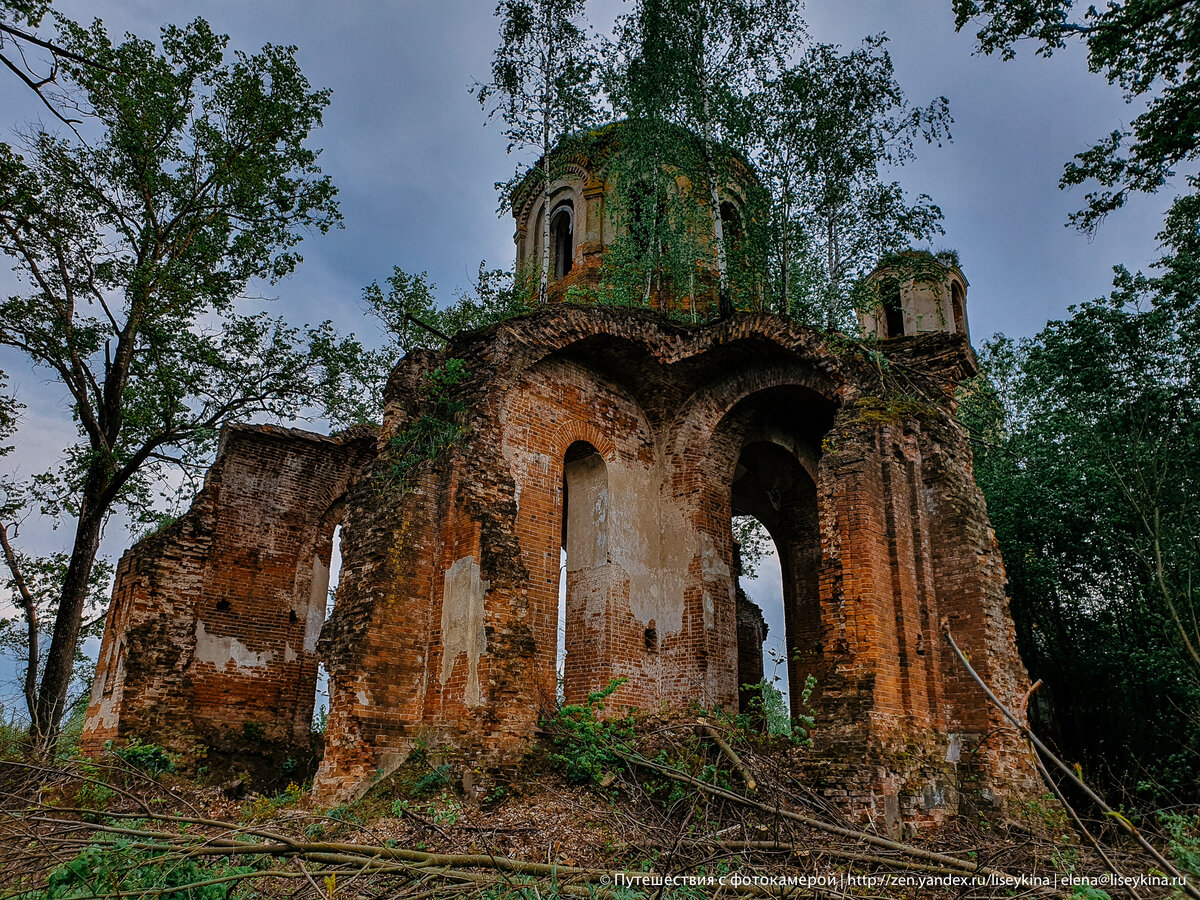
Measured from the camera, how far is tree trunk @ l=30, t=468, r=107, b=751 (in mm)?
11984

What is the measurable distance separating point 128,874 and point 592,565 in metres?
7.94

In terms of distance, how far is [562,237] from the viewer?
1864 centimetres

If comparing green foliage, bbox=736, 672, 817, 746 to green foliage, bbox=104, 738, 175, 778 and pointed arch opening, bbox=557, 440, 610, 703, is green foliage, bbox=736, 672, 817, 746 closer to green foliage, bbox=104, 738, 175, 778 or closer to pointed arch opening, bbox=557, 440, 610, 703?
pointed arch opening, bbox=557, 440, 610, 703

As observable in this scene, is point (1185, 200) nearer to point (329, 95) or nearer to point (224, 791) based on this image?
point (329, 95)

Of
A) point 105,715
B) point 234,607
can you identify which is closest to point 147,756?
point 105,715

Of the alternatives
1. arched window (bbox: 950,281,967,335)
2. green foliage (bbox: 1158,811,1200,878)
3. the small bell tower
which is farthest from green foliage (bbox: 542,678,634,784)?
arched window (bbox: 950,281,967,335)

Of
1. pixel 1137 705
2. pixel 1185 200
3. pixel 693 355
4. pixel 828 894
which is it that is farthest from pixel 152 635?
pixel 1185 200

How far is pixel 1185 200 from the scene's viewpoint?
13188 mm

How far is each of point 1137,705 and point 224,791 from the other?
14.6 metres

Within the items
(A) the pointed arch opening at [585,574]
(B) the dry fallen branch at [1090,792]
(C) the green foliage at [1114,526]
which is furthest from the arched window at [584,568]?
(B) the dry fallen branch at [1090,792]

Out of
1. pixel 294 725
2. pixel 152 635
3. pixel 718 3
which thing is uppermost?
pixel 718 3

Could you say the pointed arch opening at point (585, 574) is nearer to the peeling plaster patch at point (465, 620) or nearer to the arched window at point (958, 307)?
the peeling plaster patch at point (465, 620)

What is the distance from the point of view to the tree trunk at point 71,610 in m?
12.0

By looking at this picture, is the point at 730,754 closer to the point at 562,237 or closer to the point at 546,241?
the point at 546,241
